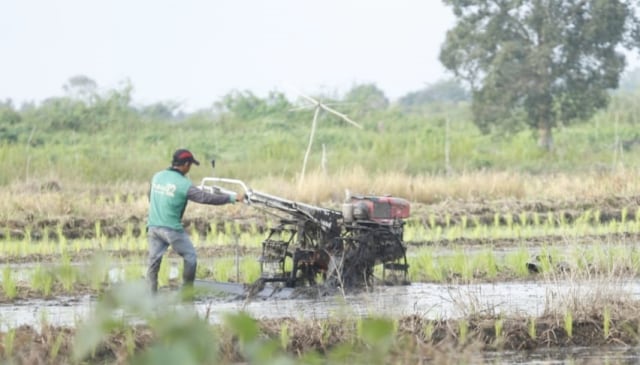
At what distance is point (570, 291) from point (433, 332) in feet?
3.79

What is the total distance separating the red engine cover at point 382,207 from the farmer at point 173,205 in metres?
1.74

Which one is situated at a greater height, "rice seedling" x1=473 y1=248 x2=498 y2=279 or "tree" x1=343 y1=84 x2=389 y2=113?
"tree" x1=343 y1=84 x2=389 y2=113

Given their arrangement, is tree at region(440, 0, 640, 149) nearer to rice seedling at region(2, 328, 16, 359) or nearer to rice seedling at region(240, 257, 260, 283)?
rice seedling at region(240, 257, 260, 283)

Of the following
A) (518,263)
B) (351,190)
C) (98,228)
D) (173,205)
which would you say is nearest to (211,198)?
(173,205)

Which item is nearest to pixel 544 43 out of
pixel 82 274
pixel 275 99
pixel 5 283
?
pixel 275 99

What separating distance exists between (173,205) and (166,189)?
15 centimetres

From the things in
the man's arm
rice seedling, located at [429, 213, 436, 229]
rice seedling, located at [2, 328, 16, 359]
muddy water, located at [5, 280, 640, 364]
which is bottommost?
muddy water, located at [5, 280, 640, 364]

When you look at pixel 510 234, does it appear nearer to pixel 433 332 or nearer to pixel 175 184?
pixel 175 184

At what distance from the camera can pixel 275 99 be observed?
42.7 metres

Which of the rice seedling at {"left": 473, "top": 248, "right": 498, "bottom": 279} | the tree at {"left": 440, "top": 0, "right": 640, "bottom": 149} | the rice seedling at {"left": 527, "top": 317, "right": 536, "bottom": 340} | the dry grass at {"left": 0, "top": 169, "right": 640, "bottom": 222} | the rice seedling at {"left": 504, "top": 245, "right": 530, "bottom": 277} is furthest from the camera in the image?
the tree at {"left": 440, "top": 0, "right": 640, "bottom": 149}

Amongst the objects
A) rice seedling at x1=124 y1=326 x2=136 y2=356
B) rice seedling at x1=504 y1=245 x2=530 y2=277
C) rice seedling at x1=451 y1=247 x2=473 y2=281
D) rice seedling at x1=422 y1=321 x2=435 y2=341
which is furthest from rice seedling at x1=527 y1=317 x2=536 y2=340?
rice seedling at x1=504 y1=245 x2=530 y2=277

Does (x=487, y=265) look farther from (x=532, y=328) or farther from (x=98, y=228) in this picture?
(x=98, y=228)

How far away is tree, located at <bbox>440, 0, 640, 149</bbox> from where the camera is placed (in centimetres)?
3572

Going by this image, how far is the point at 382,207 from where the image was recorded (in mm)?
11742
